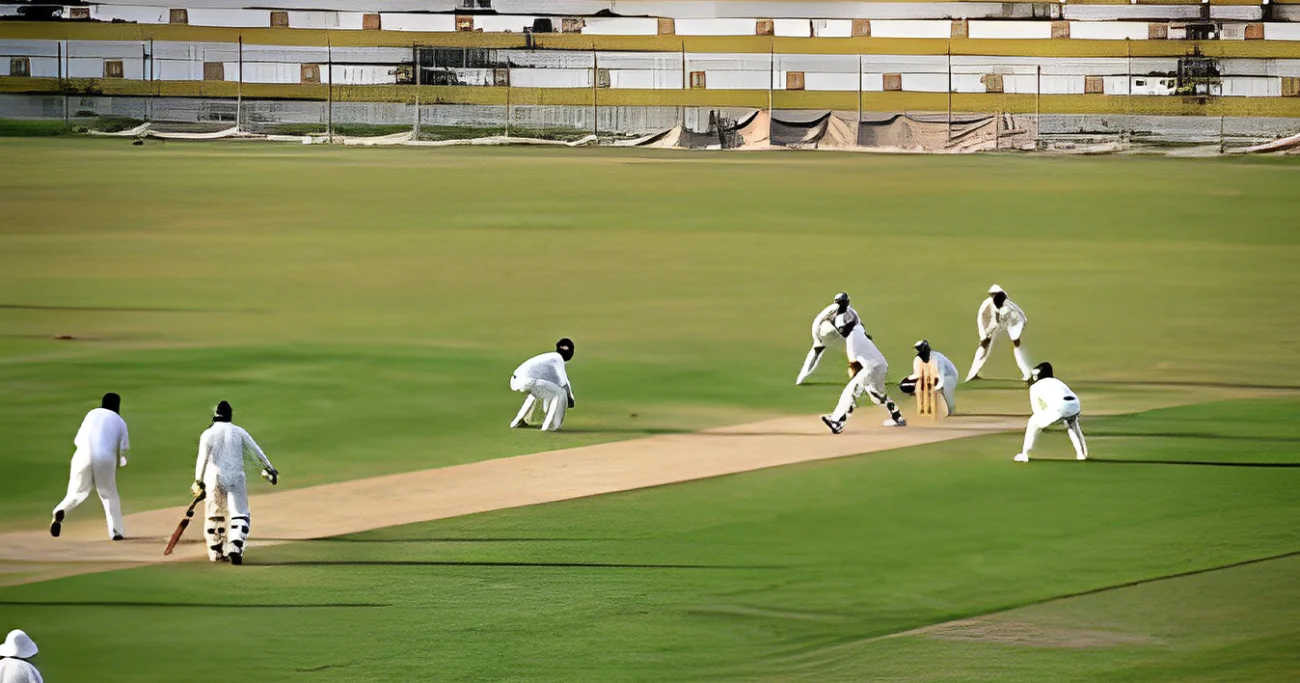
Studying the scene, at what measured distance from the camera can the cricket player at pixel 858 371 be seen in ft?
74.4

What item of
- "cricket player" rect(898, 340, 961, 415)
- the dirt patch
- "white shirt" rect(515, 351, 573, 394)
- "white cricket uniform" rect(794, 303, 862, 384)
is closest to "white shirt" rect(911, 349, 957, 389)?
"cricket player" rect(898, 340, 961, 415)

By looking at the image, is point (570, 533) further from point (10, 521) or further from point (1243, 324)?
point (1243, 324)

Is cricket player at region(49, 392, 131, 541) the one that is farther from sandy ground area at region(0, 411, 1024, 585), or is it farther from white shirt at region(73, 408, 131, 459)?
sandy ground area at region(0, 411, 1024, 585)

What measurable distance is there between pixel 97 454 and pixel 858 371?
30.3 feet

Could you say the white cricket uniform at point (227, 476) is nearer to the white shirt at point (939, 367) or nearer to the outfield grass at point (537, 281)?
the outfield grass at point (537, 281)

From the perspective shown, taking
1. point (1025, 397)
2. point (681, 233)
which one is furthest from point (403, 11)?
point (1025, 397)

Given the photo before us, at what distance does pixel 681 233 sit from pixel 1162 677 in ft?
96.4

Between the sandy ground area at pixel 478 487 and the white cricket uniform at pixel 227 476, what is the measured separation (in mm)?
714

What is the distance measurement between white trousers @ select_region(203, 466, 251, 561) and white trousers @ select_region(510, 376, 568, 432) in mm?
6083

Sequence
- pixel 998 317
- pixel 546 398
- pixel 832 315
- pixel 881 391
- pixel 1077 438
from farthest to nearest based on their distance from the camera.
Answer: pixel 998 317 < pixel 832 315 < pixel 546 398 < pixel 881 391 < pixel 1077 438

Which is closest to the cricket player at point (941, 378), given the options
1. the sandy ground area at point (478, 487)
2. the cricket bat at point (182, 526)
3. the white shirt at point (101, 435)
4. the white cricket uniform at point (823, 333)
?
the sandy ground area at point (478, 487)

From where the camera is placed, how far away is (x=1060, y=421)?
20.9m

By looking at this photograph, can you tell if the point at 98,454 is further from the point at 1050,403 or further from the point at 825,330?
the point at 825,330

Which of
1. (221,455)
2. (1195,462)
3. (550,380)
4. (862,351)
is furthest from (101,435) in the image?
(1195,462)
